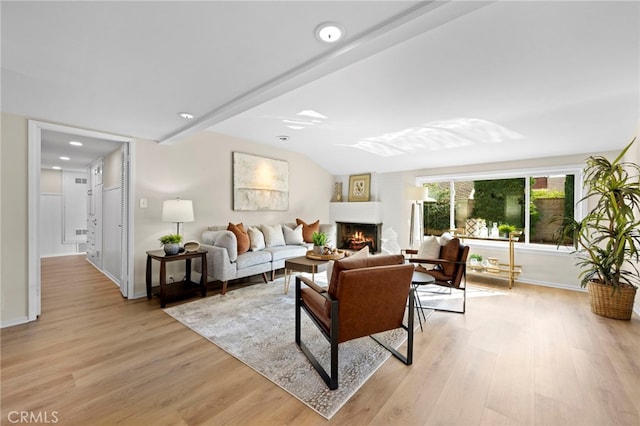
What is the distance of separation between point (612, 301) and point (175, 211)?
5.49 metres

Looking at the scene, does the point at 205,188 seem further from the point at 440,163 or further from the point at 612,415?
the point at 612,415

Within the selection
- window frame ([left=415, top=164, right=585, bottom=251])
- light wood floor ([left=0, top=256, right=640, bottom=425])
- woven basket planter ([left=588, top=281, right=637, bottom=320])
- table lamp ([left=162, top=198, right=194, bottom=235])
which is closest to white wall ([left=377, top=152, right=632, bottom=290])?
window frame ([left=415, top=164, right=585, bottom=251])

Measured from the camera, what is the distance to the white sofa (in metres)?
3.74

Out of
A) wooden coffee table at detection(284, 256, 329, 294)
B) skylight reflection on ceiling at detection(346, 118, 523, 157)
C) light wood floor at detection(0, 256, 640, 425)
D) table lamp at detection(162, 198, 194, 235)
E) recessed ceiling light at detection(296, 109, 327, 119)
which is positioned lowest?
light wood floor at detection(0, 256, 640, 425)

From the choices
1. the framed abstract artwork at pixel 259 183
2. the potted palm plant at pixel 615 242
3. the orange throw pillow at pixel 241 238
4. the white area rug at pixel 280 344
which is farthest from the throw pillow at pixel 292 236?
the potted palm plant at pixel 615 242

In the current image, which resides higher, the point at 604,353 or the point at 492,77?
the point at 492,77

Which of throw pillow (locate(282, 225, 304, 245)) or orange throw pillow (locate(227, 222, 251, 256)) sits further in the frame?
throw pillow (locate(282, 225, 304, 245))

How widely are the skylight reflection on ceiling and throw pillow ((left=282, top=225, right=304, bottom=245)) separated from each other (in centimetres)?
199

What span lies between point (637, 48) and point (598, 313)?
2.87 m

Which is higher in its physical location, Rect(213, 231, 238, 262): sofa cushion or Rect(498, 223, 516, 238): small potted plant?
Rect(498, 223, 516, 238): small potted plant

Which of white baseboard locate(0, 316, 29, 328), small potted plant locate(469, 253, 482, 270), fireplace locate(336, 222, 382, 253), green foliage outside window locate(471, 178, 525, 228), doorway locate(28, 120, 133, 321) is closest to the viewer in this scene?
white baseboard locate(0, 316, 29, 328)

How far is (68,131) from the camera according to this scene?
3.16 meters

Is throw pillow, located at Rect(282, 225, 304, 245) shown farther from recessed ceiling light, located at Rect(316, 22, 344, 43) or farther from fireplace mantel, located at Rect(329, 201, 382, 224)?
recessed ceiling light, located at Rect(316, 22, 344, 43)

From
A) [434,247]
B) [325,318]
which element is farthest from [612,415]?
[434,247]
